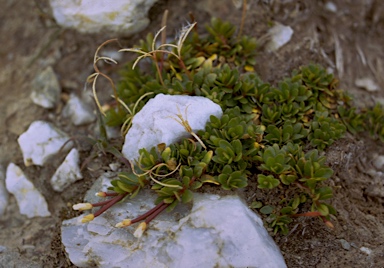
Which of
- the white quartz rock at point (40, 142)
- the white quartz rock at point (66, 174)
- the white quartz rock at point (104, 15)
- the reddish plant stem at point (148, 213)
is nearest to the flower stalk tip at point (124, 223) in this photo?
the reddish plant stem at point (148, 213)

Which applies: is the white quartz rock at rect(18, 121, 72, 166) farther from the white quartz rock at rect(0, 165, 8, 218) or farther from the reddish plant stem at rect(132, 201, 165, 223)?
the reddish plant stem at rect(132, 201, 165, 223)

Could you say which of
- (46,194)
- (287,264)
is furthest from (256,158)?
(46,194)

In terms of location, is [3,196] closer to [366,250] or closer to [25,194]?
[25,194]

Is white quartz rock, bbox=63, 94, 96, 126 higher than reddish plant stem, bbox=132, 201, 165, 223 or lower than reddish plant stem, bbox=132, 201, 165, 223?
higher

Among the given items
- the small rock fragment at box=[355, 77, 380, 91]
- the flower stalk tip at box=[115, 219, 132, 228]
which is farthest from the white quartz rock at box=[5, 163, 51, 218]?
the small rock fragment at box=[355, 77, 380, 91]

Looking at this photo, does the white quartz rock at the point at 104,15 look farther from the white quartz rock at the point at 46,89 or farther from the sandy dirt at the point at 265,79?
the white quartz rock at the point at 46,89

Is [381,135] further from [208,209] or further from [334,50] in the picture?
[208,209]
